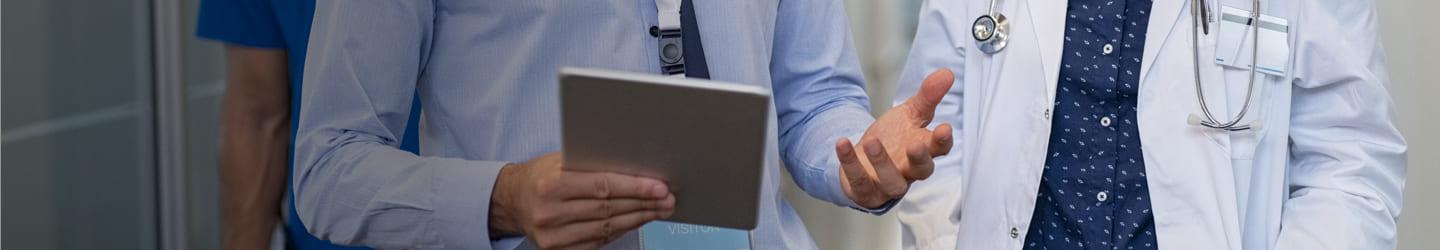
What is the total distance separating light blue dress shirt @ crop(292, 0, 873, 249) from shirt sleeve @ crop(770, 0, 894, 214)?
0.03 metres

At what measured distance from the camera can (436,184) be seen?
1.12 meters

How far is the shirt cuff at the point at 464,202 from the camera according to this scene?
1.10 meters

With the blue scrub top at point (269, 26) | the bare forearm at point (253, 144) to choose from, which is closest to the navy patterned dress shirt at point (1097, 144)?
the blue scrub top at point (269, 26)

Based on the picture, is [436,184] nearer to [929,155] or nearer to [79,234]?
[929,155]

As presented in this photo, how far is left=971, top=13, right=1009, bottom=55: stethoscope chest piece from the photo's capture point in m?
1.94

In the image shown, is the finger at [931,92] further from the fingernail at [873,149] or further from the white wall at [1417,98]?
the white wall at [1417,98]

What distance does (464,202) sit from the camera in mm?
1104

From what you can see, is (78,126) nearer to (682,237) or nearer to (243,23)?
(243,23)

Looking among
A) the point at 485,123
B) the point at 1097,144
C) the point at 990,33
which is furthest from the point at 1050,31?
the point at 485,123

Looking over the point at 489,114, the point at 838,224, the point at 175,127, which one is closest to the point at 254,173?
the point at 175,127

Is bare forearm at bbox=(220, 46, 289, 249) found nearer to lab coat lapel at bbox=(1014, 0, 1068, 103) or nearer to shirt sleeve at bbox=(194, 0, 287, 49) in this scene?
shirt sleeve at bbox=(194, 0, 287, 49)

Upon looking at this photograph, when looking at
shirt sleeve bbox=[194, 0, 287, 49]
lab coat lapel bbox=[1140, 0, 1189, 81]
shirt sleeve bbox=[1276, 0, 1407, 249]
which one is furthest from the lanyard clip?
shirt sleeve bbox=[1276, 0, 1407, 249]

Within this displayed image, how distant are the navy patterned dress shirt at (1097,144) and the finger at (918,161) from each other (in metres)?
0.80

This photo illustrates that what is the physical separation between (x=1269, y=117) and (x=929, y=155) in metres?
0.97
